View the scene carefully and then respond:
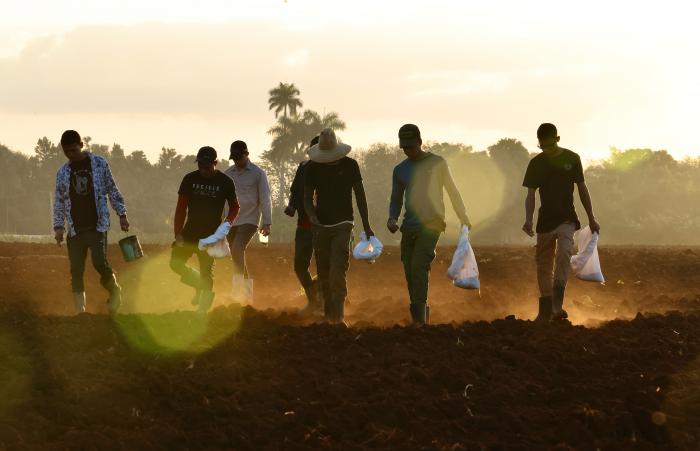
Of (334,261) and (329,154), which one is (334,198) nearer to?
(329,154)

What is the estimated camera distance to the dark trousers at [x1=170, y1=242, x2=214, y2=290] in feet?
34.4

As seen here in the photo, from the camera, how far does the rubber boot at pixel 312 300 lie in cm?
1134

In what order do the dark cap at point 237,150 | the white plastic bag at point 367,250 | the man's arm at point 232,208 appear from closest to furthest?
the white plastic bag at point 367,250
the man's arm at point 232,208
the dark cap at point 237,150

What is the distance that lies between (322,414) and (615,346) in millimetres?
3060

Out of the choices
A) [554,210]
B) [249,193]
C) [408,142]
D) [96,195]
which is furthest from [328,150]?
[96,195]

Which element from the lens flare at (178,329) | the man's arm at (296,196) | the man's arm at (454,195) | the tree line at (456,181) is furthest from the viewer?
the tree line at (456,181)

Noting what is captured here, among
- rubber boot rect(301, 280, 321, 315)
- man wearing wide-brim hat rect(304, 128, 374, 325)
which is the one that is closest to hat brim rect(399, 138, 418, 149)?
man wearing wide-brim hat rect(304, 128, 374, 325)

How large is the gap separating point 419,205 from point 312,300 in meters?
2.29

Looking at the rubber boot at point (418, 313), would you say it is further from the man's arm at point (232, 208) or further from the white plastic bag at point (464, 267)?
the man's arm at point (232, 208)

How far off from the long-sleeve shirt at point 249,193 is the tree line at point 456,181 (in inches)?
1697

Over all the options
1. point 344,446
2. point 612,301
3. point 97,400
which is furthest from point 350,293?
point 344,446

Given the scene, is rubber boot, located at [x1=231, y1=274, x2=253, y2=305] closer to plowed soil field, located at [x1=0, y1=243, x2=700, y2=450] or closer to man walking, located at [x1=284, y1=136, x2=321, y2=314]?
plowed soil field, located at [x1=0, y1=243, x2=700, y2=450]

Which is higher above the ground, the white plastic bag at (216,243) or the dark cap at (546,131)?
the dark cap at (546,131)

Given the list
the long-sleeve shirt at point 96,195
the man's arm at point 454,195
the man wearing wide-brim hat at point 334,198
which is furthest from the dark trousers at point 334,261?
the long-sleeve shirt at point 96,195
